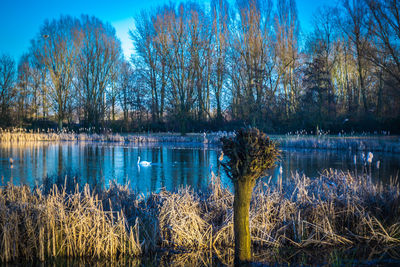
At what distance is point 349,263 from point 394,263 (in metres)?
0.55

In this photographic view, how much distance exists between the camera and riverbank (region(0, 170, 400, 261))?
4.62 m

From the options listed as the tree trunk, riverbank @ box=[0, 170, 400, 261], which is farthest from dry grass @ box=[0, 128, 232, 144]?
the tree trunk

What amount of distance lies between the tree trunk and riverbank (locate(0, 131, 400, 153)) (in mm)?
15014

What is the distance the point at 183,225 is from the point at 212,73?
31166 millimetres

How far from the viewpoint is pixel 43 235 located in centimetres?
447

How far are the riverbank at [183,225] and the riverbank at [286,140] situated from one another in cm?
1316

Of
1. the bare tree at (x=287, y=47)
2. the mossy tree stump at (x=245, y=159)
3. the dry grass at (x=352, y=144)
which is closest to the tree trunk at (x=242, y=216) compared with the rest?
the mossy tree stump at (x=245, y=159)

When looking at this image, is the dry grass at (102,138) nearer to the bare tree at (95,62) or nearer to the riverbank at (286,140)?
the riverbank at (286,140)

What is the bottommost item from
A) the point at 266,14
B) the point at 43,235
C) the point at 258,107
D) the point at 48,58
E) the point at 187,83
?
the point at 43,235

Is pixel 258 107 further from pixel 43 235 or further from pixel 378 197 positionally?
pixel 43 235

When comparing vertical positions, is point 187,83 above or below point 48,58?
below

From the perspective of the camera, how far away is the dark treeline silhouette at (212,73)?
3053 centimetres

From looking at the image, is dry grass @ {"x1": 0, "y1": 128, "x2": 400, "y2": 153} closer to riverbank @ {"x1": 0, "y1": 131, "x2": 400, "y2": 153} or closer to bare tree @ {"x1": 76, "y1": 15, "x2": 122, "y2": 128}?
riverbank @ {"x1": 0, "y1": 131, "x2": 400, "y2": 153}

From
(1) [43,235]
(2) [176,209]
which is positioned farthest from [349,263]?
(1) [43,235]
